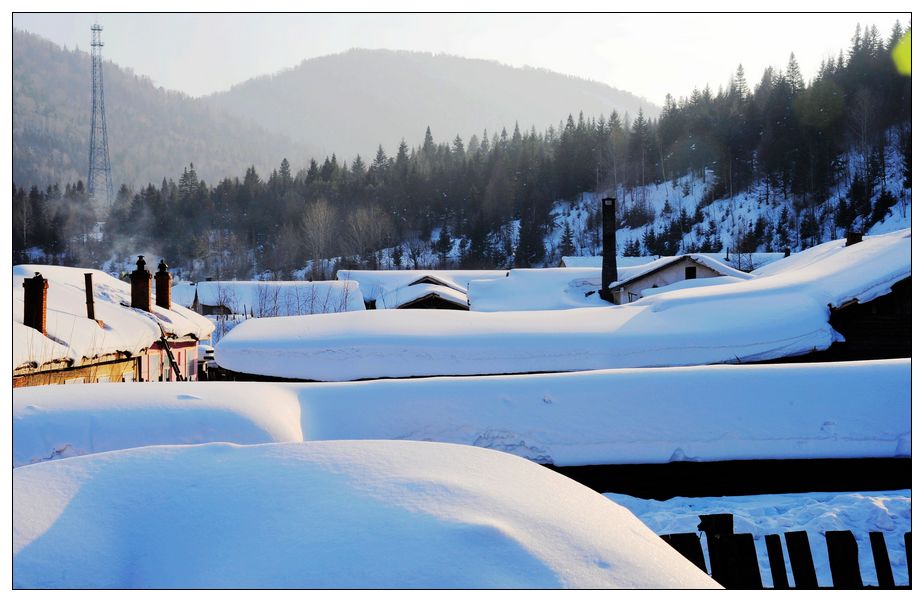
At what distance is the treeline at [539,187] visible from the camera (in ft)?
187

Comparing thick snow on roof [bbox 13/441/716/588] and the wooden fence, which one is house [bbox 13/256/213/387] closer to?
thick snow on roof [bbox 13/441/716/588]

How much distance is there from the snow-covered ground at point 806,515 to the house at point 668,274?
1816 cm

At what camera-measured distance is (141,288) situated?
14.7 m

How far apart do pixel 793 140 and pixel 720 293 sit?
185 feet

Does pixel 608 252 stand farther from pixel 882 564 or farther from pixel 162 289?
pixel 882 564

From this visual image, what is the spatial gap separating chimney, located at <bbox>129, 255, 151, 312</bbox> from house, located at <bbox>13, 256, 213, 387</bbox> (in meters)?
0.02

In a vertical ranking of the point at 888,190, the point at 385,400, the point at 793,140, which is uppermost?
the point at 793,140

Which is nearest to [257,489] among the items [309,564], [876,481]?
[309,564]

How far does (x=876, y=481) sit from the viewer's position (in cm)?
592

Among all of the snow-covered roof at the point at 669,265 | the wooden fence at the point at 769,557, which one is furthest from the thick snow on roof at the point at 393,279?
the wooden fence at the point at 769,557

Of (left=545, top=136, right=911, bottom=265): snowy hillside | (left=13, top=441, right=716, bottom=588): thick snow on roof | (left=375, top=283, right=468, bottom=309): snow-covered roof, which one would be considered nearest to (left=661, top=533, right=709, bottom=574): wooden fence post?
(left=13, top=441, right=716, bottom=588): thick snow on roof

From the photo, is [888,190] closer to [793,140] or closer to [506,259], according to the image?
[793,140]

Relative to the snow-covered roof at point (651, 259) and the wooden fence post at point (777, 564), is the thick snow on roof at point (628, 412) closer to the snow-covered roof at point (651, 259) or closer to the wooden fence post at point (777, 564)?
the wooden fence post at point (777, 564)
